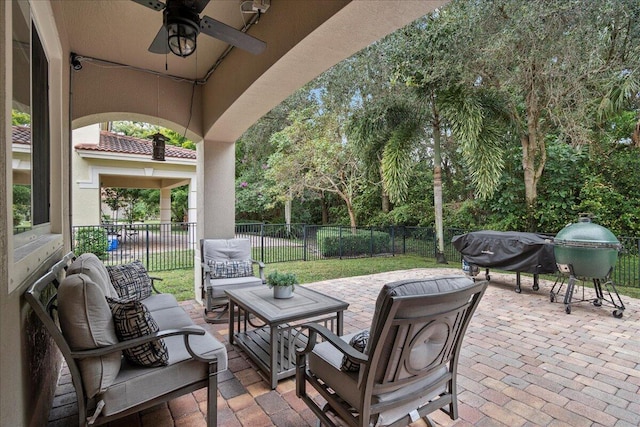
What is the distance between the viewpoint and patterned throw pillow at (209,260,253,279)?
14.2 ft

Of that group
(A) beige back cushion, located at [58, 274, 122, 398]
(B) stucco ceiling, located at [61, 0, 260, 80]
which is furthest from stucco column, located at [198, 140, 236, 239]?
(A) beige back cushion, located at [58, 274, 122, 398]

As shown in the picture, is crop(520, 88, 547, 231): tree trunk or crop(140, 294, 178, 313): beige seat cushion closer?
crop(140, 294, 178, 313): beige seat cushion

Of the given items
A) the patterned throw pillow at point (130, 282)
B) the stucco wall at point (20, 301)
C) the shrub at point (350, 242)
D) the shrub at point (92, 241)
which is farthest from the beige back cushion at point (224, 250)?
the shrub at point (350, 242)

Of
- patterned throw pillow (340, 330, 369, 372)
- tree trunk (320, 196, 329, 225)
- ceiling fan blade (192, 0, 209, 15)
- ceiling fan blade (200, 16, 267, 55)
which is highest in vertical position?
ceiling fan blade (192, 0, 209, 15)

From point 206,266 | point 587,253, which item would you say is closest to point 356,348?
point 206,266

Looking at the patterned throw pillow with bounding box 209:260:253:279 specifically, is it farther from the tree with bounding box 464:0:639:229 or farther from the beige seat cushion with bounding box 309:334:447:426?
the tree with bounding box 464:0:639:229

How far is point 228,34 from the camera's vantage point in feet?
7.42

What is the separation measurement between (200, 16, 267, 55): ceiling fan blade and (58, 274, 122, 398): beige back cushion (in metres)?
1.80

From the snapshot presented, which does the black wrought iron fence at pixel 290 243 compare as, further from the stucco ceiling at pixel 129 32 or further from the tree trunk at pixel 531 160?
the stucco ceiling at pixel 129 32

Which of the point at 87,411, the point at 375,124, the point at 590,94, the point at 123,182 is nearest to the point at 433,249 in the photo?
the point at 375,124

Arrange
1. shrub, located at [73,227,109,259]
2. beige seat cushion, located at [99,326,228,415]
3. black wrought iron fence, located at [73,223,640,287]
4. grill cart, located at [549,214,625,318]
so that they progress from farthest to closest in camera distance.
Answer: black wrought iron fence, located at [73,223,640,287] < shrub, located at [73,227,109,259] < grill cart, located at [549,214,625,318] < beige seat cushion, located at [99,326,228,415]

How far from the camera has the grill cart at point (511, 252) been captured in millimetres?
5184

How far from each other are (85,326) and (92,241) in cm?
683

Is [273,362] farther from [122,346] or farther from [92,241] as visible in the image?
[92,241]
